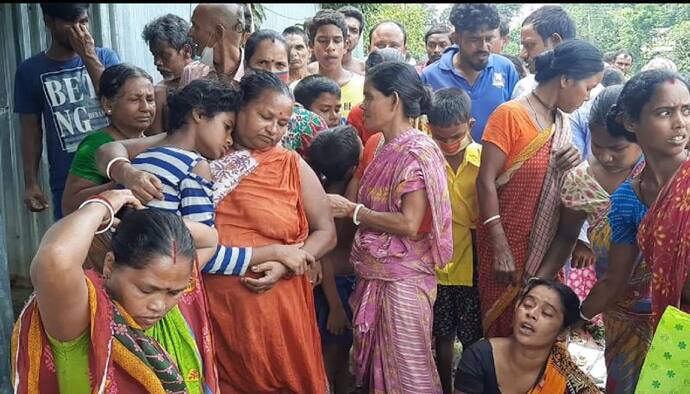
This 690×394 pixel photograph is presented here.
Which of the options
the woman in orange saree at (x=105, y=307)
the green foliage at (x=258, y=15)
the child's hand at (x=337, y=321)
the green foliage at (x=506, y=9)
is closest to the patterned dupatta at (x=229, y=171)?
the woman in orange saree at (x=105, y=307)

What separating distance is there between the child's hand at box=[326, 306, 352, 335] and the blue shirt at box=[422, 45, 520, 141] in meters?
1.48

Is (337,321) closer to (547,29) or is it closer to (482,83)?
(482,83)

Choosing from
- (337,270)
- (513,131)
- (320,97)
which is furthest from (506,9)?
(337,270)

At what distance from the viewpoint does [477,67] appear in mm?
4297

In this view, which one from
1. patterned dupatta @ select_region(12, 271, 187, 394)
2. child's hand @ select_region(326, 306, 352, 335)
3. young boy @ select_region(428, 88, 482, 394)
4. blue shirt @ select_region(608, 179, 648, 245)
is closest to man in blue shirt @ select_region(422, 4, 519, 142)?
young boy @ select_region(428, 88, 482, 394)

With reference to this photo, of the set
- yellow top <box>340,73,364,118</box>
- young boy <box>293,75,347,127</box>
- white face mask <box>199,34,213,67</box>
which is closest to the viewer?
white face mask <box>199,34,213,67</box>

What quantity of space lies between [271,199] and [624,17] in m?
9.33

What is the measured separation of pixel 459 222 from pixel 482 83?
1131 mm

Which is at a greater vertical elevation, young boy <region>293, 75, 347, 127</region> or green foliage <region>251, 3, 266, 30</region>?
young boy <region>293, 75, 347, 127</region>

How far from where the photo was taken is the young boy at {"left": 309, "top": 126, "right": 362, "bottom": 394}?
3.34 meters

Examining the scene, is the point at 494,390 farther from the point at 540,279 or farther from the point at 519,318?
the point at 540,279

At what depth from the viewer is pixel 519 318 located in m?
2.94

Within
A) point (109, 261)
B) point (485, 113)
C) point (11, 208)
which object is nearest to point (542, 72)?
point (485, 113)

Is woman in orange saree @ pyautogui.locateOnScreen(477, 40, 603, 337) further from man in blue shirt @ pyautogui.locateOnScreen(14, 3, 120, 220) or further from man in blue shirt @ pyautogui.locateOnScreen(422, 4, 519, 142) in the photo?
man in blue shirt @ pyautogui.locateOnScreen(14, 3, 120, 220)
